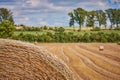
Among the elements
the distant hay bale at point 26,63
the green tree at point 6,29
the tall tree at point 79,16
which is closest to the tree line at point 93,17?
the tall tree at point 79,16

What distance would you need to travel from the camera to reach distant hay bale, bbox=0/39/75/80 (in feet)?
23.2

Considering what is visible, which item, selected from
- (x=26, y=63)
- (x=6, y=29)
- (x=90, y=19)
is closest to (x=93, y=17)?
(x=90, y=19)

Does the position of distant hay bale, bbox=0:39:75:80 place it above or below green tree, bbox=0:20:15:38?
above

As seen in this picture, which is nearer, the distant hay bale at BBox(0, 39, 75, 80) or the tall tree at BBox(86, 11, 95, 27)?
the distant hay bale at BBox(0, 39, 75, 80)

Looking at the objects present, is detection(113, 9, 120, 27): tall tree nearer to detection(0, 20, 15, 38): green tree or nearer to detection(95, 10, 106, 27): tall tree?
detection(95, 10, 106, 27): tall tree

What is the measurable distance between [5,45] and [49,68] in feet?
3.49

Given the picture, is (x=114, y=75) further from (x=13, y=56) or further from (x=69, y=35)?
(x=69, y=35)

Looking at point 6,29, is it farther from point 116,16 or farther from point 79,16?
point 116,16

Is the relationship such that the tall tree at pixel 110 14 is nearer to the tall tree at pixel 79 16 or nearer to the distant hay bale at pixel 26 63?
the tall tree at pixel 79 16

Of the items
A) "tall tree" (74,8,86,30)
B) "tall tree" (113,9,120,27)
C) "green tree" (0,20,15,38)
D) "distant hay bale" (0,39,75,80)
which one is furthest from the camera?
"tall tree" (113,9,120,27)

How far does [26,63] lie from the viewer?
A: 7.13 m

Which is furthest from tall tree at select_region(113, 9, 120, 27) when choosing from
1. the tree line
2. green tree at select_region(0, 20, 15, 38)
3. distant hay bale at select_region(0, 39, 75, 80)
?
distant hay bale at select_region(0, 39, 75, 80)

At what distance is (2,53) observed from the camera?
7141 millimetres

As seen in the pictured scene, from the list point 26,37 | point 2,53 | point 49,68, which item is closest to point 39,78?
point 49,68
